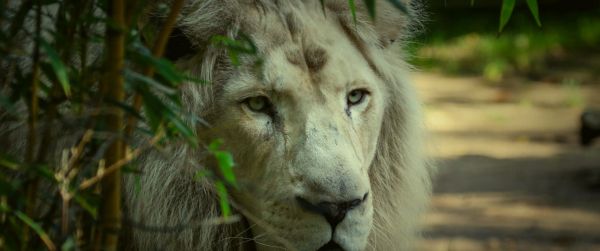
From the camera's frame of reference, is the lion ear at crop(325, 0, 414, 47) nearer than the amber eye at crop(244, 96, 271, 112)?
No

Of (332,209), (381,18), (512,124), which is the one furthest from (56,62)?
(512,124)

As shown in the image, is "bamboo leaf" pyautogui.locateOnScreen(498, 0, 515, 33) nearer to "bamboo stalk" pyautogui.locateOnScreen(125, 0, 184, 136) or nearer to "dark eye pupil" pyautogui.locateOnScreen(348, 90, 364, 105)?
"dark eye pupil" pyautogui.locateOnScreen(348, 90, 364, 105)

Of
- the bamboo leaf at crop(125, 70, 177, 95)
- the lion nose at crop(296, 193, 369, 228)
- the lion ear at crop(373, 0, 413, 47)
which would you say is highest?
the bamboo leaf at crop(125, 70, 177, 95)

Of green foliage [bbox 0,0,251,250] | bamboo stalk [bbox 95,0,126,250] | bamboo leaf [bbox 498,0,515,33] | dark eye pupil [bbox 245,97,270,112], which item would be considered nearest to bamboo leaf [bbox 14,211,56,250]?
green foliage [bbox 0,0,251,250]

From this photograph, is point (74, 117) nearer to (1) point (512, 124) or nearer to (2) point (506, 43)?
(1) point (512, 124)

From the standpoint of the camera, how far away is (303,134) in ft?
11.1

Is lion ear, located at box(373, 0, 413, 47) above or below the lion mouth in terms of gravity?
above

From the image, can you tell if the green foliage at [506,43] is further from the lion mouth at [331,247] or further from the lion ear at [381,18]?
the lion mouth at [331,247]

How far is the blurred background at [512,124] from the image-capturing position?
6.11 m

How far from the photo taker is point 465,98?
9.43 metres

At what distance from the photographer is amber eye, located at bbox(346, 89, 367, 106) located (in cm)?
362

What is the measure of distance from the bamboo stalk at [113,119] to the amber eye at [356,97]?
1.22 metres

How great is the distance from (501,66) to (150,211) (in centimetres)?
721

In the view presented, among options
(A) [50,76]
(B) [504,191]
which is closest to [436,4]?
(B) [504,191]
